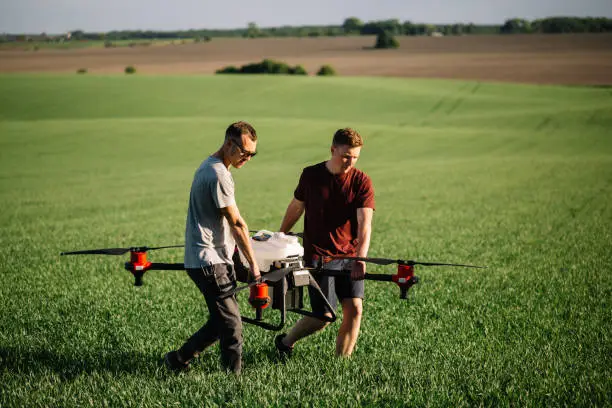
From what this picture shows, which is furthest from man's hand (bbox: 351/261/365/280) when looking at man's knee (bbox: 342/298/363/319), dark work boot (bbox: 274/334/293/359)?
dark work boot (bbox: 274/334/293/359)

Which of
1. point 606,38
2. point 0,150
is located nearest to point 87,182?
point 0,150

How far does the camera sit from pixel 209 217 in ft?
18.8

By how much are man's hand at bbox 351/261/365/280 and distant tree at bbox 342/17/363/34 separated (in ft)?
386

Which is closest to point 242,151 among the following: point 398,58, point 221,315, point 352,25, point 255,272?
point 255,272

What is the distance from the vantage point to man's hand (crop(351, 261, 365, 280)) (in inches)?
239

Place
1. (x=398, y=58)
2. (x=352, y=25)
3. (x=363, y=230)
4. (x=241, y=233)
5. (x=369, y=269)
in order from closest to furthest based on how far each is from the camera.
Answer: (x=241, y=233) → (x=363, y=230) → (x=369, y=269) → (x=398, y=58) → (x=352, y=25)

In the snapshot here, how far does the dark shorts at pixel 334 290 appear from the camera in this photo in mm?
6285

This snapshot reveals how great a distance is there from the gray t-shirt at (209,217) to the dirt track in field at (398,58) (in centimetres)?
6667

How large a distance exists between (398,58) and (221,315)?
8454 centimetres

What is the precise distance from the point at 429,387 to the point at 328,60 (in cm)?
8455

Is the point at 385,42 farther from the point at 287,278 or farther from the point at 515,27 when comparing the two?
the point at 287,278

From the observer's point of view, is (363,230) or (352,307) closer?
(363,230)

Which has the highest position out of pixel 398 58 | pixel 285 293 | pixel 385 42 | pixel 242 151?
pixel 385 42

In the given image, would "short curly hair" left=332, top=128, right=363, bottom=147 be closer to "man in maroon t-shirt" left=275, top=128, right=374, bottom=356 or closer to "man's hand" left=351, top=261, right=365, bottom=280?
"man in maroon t-shirt" left=275, top=128, right=374, bottom=356
